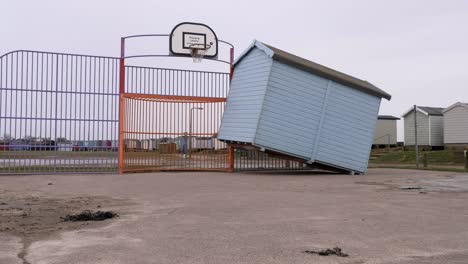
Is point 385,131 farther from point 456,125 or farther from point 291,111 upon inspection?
point 291,111

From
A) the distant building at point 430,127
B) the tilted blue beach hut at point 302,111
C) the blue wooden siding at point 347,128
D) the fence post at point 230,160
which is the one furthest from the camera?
the distant building at point 430,127

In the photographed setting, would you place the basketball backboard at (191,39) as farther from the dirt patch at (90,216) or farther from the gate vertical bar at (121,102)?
the dirt patch at (90,216)

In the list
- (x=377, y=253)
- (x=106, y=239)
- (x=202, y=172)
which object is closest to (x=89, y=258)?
(x=106, y=239)

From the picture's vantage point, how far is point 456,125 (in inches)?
1427

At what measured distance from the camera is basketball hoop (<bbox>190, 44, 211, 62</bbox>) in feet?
66.0

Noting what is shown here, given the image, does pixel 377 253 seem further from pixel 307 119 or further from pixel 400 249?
pixel 307 119

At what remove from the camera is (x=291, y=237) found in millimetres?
6203

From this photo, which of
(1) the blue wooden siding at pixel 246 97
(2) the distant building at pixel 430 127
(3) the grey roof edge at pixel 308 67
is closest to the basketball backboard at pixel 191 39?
(1) the blue wooden siding at pixel 246 97

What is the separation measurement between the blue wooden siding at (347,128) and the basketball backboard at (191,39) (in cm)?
555

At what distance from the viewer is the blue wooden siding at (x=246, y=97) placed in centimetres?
1736

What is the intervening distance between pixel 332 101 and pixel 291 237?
40.9 ft

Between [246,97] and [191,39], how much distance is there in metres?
3.81

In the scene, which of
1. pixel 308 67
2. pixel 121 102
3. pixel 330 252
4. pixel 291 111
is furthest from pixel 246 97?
pixel 330 252

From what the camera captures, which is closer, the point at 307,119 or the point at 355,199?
the point at 355,199
